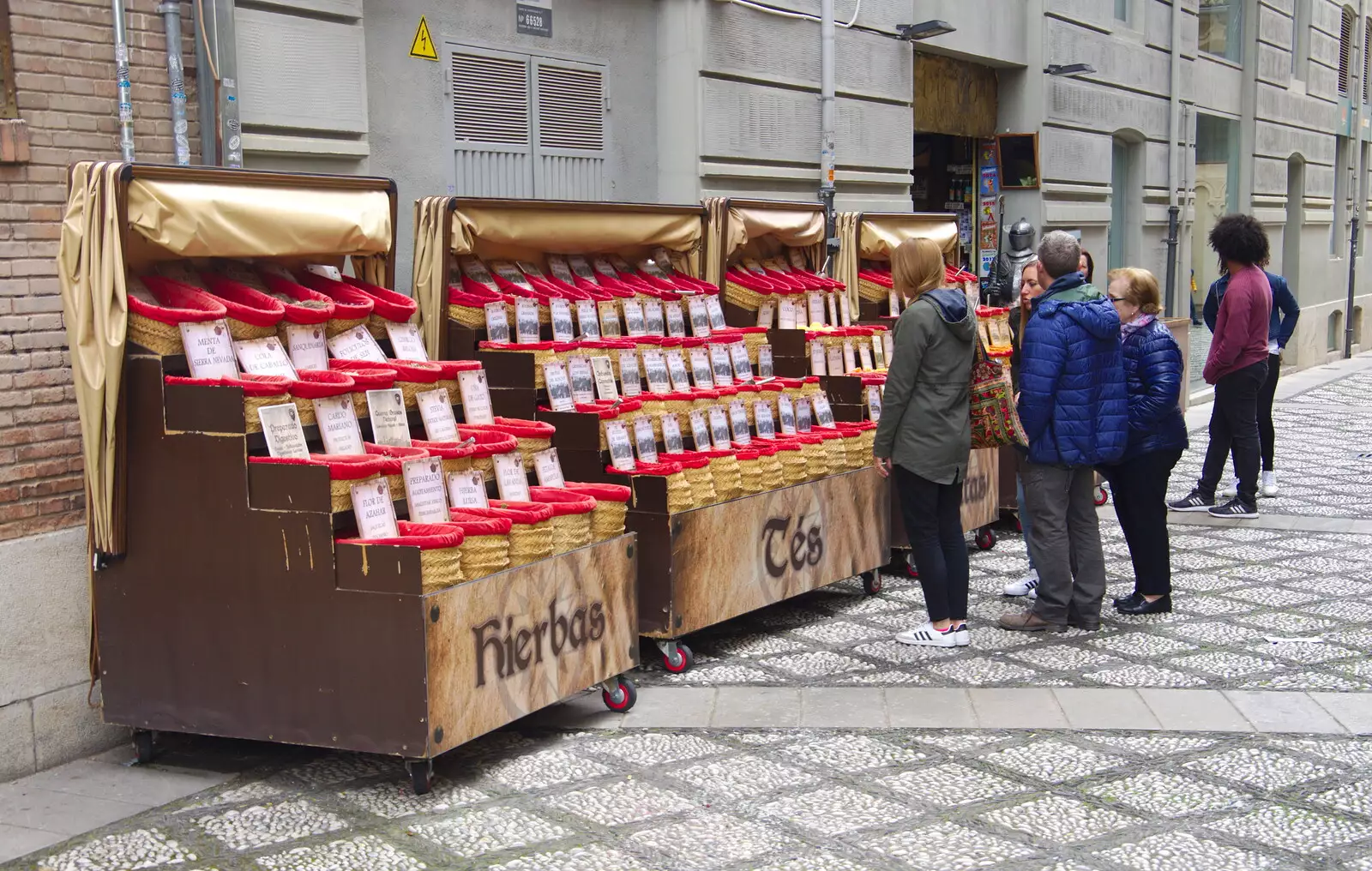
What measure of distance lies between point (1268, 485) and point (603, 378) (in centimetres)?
630

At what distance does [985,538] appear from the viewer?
8.66 metres

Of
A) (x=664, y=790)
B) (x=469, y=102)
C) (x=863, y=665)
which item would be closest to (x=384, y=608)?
(x=664, y=790)

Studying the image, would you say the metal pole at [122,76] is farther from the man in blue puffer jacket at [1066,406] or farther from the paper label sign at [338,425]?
the man in blue puffer jacket at [1066,406]

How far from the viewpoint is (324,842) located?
14.0 ft

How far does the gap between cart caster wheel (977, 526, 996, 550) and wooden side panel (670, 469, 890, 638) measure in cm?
133

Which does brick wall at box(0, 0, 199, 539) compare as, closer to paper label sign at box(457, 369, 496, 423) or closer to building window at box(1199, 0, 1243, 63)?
paper label sign at box(457, 369, 496, 423)

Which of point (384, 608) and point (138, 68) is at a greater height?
point (138, 68)

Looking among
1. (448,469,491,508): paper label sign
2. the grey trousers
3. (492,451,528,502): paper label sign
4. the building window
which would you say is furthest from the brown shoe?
the building window

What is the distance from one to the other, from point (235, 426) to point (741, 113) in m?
6.13

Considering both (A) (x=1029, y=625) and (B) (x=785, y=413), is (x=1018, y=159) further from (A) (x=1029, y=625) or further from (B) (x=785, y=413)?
(A) (x=1029, y=625)

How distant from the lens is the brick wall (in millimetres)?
5070

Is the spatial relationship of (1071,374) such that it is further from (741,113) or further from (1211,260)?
(1211,260)

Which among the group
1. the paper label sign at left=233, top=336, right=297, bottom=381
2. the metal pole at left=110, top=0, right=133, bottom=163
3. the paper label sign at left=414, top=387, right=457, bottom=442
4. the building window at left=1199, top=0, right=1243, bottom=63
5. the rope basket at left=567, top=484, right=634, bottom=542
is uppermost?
the building window at left=1199, top=0, right=1243, bottom=63

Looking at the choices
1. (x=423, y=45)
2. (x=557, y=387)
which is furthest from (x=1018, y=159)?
(x=557, y=387)
